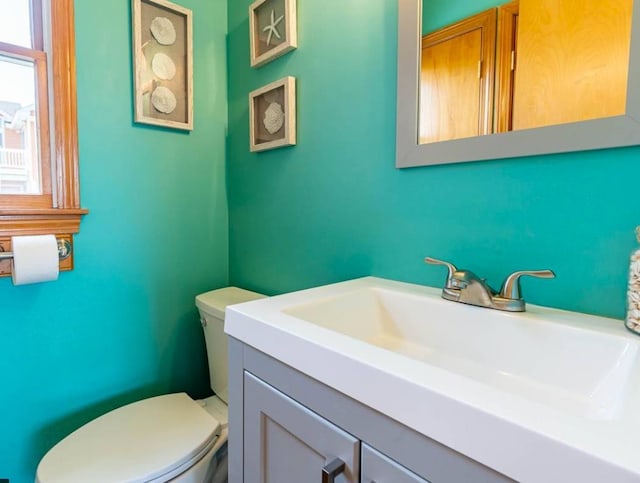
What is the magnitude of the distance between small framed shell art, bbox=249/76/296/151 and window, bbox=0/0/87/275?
0.62 meters

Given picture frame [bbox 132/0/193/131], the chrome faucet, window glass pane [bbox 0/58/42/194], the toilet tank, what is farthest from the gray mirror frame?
window glass pane [bbox 0/58/42/194]

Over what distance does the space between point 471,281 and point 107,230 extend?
4.10ft

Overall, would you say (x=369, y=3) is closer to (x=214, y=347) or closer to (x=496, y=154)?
(x=496, y=154)

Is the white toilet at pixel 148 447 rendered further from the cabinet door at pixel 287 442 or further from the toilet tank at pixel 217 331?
the cabinet door at pixel 287 442

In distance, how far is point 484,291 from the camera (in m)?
0.70

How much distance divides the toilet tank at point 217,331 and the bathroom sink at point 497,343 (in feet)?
1.95

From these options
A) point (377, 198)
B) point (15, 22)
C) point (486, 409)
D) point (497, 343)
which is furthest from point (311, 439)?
point (15, 22)

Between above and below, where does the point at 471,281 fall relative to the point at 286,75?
below

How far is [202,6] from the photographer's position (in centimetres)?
144

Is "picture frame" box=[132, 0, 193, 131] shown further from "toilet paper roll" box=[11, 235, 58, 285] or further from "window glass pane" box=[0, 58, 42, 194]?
"toilet paper roll" box=[11, 235, 58, 285]

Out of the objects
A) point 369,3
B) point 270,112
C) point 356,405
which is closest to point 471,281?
point 356,405

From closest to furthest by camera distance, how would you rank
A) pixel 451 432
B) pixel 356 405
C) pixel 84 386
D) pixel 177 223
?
1. pixel 451 432
2. pixel 356 405
3. pixel 84 386
4. pixel 177 223

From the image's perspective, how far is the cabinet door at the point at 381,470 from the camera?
41 cm

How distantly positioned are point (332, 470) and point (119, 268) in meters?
1.16
